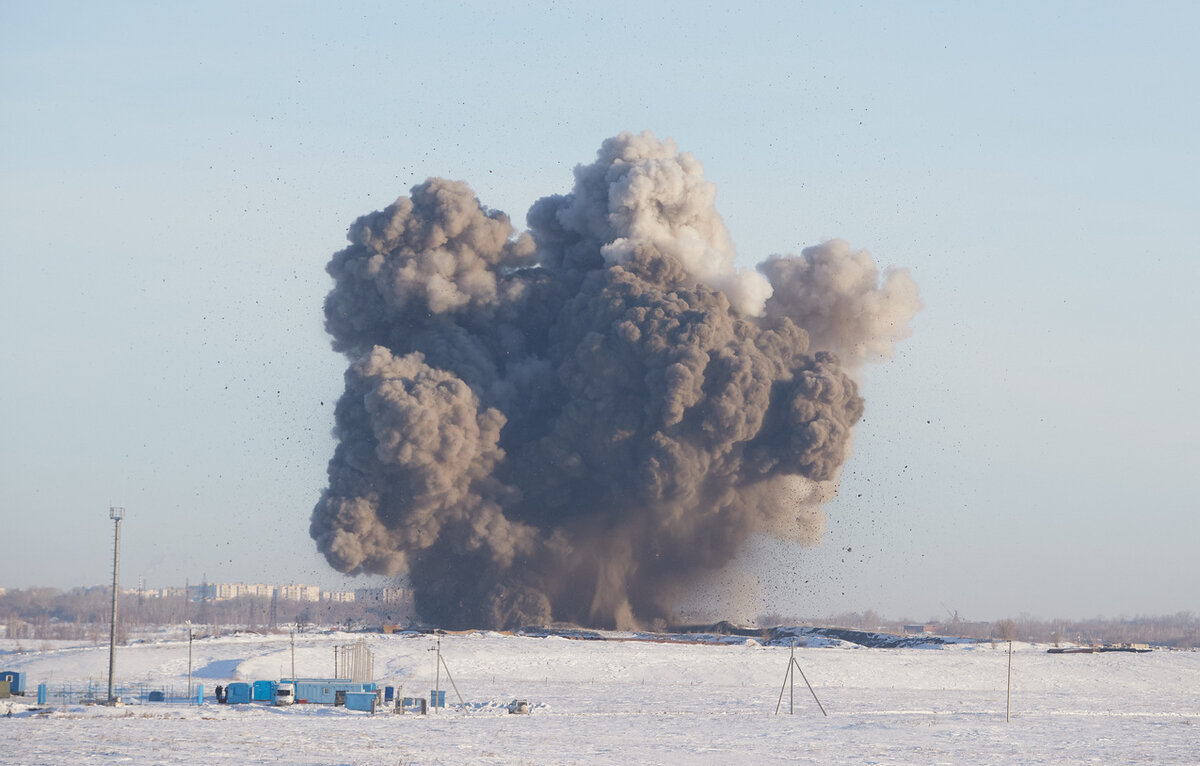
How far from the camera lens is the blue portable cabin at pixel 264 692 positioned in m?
56.0

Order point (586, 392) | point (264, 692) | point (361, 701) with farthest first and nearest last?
1. point (586, 392)
2. point (264, 692)
3. point (361, 701)

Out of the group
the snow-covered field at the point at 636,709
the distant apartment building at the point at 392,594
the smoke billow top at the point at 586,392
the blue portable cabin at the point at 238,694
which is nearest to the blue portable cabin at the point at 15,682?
the snow-covered field at the point at 636,709

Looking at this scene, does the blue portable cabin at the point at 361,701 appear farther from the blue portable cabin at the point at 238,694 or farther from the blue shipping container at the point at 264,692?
the blue portable cabin at the point at 238,694

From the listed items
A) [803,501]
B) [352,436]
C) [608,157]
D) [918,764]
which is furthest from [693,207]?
[918,764]

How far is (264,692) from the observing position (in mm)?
56188

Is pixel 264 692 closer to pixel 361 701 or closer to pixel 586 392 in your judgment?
pixel 361 701

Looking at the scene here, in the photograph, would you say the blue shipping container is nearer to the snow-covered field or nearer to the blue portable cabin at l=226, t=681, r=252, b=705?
the blue portable cabin at l=226, t=681, r=252, b=705

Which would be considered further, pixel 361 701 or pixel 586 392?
pixel 586 392

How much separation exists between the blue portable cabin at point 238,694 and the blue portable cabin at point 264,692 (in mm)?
249

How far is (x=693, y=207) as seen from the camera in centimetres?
9531

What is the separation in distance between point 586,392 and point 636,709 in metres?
34.8

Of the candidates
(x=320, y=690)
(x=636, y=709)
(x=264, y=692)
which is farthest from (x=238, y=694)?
(x=636, y=709)

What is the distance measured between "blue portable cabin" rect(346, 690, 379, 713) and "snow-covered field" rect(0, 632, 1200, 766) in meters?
0.78

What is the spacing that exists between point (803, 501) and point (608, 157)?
86.1ft
